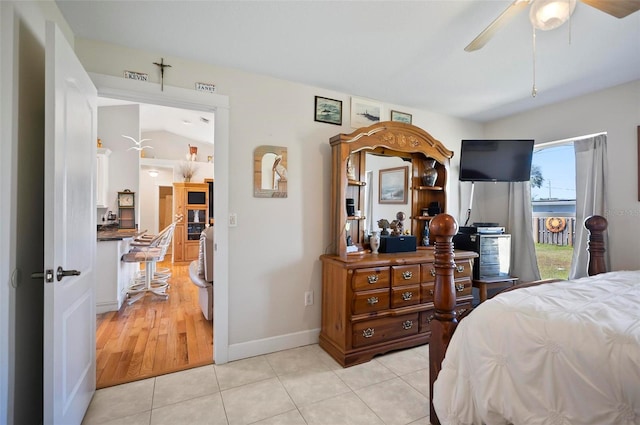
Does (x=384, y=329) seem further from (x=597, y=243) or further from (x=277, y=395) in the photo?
(x=597, y=243)

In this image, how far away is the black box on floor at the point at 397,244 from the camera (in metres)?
2.76

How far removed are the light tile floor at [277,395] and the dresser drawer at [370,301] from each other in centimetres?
43

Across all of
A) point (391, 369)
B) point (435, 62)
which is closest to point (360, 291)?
point (391, 369)

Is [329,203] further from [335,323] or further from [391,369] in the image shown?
[391,369]


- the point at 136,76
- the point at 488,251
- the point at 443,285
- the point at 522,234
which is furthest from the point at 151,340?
the point at 522,234

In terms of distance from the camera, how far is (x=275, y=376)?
7.16 feet

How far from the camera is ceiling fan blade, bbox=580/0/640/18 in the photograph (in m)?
1.29

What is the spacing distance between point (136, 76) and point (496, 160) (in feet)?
11.2

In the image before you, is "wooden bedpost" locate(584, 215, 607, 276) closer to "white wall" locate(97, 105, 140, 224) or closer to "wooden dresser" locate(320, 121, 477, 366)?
"wooden dresser" locate(320, 121, 477, 366)

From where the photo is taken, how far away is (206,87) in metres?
2.33

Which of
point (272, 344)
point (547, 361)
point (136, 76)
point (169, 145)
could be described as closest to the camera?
point (547, 361)

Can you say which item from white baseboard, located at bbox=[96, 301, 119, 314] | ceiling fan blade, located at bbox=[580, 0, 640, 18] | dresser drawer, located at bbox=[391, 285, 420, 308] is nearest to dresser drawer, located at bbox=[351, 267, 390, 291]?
dresser drawer, located at bbox=[391, 285, 420, 308]

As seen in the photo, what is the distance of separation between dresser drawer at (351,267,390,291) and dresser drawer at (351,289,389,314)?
42 millimetres

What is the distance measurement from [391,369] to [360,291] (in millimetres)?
635
